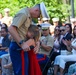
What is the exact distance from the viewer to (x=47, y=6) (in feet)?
60.3

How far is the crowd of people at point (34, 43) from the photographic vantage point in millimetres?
5730

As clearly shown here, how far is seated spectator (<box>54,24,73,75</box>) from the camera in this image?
26.8 ft

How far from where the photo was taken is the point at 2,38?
10305 millimetres

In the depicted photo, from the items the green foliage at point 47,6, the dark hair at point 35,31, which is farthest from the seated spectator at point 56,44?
the green foliage at point 47,6

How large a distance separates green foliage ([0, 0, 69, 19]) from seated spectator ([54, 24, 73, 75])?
789cm

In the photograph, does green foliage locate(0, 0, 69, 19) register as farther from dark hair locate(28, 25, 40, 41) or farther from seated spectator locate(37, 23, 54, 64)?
dark hair locate(28, 25, 40, 41)

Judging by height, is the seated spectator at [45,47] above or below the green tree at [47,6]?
above

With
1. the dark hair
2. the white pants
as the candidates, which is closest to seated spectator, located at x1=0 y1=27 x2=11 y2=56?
the white pants

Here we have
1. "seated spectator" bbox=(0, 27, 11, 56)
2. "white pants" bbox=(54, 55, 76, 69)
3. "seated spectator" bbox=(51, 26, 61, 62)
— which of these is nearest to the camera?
"white pants" bbox=(54, 55, 76, 69)

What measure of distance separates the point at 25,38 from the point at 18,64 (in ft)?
1.47

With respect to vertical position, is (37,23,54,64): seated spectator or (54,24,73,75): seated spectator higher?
(37,23,54,64): seated spectator

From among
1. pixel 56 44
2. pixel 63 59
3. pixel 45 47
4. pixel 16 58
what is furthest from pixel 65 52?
pixel 16 58

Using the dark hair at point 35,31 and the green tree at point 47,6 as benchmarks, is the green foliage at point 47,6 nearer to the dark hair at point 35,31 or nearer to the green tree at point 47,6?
the green tree at point 47,6

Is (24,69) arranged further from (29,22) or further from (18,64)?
(29,22)
